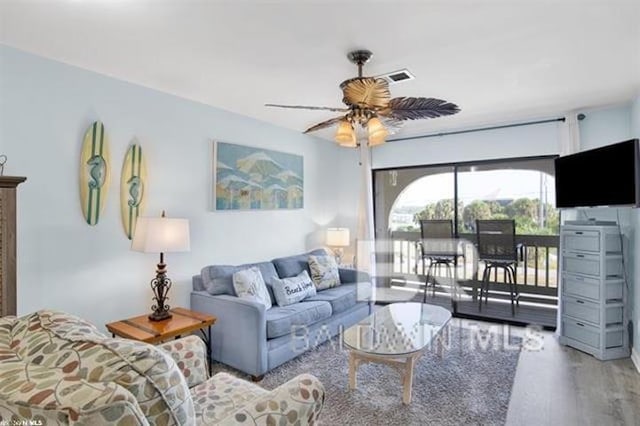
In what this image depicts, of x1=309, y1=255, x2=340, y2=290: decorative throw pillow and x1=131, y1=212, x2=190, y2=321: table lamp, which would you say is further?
x1=309, y1=255, x2=340, y2=290: decorative throw pillow

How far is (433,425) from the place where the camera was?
2236 millimetres

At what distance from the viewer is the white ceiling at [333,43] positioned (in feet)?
6.24

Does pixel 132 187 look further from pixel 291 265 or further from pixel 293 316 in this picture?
pixel 291 265

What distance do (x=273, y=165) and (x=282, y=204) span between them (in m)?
0.50

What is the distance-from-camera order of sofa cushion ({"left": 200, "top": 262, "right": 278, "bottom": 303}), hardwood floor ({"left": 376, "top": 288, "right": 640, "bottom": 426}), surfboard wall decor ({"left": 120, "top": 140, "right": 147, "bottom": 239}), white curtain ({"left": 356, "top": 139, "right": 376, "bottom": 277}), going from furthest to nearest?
white curtain ({"left": 356, "top": 139, "right": 376, "bottom": 277})
sofa cushion ({"left": 200, "top": 262, "right": 278, "bottom": 303})
surfboard wall decor ({"left": 120, "top": 140, "right": 147, "bottom": 239})
hardwood floor ({"left": 376, "top": 288, "right": 640, "bottom": 426})

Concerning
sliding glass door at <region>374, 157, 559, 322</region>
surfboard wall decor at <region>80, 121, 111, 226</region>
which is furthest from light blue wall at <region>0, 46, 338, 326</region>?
sliding glass door at <region>374, 157, 559, 322</region>

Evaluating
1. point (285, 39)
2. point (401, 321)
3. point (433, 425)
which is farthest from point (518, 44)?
point (433, 425)

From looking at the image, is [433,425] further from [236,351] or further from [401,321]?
[236,351]

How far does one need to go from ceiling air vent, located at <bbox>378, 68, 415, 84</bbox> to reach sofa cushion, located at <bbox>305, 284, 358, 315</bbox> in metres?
2.18

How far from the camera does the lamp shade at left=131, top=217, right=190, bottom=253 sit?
8.62 ft

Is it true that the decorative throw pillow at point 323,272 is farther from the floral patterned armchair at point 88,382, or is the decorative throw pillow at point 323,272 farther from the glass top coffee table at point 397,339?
the floral patterned armchair at point 88,382

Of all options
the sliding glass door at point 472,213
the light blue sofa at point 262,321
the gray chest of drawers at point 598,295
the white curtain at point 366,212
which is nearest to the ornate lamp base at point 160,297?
the light blue sofa at point 262,321

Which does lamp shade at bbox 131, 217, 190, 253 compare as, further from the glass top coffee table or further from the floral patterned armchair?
the glass top coffee table

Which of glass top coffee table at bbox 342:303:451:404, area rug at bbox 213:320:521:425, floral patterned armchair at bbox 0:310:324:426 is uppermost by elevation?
floral patterned armchair at bbox 0:310:324:426
